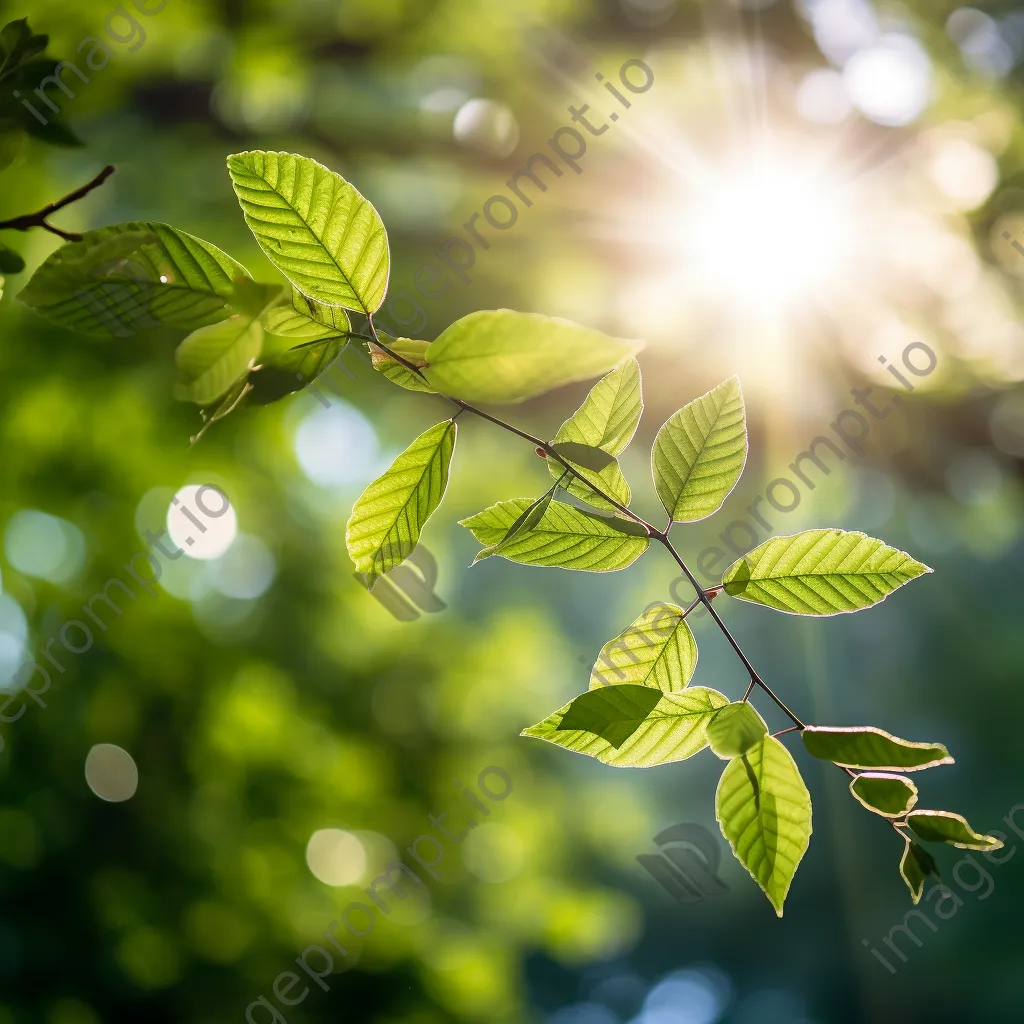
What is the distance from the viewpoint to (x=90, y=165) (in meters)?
3.97

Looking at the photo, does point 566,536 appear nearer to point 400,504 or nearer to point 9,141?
point 400,504

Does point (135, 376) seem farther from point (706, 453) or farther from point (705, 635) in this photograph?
point (705, 635)

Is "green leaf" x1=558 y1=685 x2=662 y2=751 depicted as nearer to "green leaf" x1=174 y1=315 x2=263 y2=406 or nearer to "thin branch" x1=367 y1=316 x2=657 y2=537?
"thin branch" x1=367 y1=316 x2=657 y2=537

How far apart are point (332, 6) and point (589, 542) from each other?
4.09 metres

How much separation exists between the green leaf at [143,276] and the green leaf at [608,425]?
0.76 ft

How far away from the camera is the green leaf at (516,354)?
0.39 meters

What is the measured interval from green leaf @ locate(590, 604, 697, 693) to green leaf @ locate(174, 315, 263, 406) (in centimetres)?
31

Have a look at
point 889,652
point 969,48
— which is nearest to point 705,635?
point 889,652

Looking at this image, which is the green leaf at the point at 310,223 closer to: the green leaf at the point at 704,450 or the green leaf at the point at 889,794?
the green leaf at the point at 704,450

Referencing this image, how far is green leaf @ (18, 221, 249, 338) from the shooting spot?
1.57ft

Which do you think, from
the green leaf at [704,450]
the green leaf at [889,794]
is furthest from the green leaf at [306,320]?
the green leaf at [889,794]
